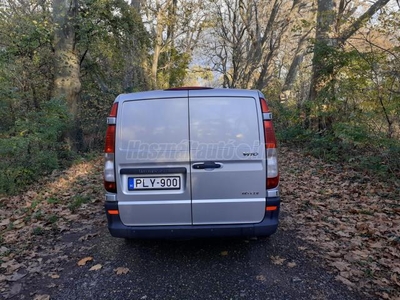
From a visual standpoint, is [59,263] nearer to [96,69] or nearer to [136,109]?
[136,109]

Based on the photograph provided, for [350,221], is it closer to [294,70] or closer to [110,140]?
[110,140]

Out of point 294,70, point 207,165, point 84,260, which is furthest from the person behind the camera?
point 294,70

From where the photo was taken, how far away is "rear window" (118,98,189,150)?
300 cm

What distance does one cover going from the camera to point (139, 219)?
120 inches

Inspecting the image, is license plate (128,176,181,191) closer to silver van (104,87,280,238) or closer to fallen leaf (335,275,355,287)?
silver van (104,87,280,238)

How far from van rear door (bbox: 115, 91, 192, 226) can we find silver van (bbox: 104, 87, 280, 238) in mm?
10

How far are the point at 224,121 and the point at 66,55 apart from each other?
8.98 meters

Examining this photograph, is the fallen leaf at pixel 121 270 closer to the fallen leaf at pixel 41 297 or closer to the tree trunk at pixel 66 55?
the fallen leaf at pixel 41 297

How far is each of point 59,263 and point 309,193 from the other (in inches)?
178

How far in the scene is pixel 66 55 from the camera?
9984mm

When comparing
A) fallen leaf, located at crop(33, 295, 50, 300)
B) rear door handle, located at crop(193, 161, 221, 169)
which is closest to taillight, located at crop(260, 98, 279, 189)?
rear door handle, located at crop(193, 161, 221, 169)

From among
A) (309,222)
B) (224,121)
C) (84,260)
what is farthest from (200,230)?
(309,222)

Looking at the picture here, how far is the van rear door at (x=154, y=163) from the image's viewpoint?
117 inches

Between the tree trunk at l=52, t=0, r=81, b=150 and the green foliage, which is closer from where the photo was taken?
the green foliage
